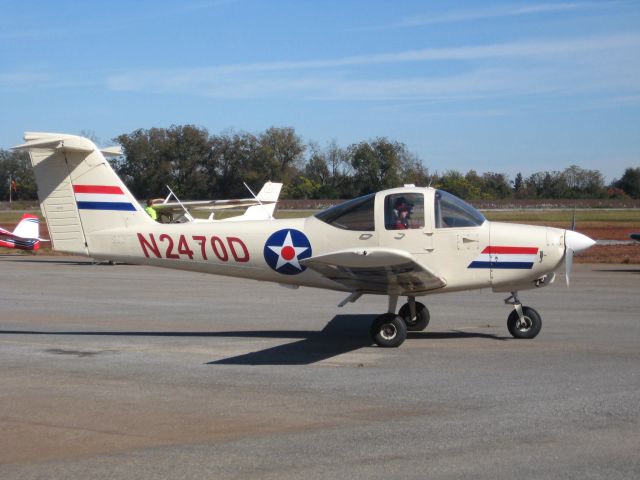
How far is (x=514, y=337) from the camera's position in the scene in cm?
1107

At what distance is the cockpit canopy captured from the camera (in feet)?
34.6

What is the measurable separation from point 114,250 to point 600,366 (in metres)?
6.42

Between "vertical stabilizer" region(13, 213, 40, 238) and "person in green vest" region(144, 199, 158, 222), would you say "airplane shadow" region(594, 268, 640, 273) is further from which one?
"vertical stabilizer" region(13, 213, 40, 238)

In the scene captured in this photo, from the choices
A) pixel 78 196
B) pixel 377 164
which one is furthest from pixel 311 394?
pixel 377 164

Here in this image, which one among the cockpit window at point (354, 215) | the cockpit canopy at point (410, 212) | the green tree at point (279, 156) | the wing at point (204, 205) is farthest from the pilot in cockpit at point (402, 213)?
the green tree at point (279, 156)

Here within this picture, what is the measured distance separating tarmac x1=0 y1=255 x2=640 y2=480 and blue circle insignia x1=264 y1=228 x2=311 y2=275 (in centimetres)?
100

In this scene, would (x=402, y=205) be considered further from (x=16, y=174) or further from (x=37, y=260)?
(x=16, y=174)

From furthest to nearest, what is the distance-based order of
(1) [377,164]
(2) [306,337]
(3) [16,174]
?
1. (3) [16,174]
2. (1) [377,164]
3. (2) [306,337]

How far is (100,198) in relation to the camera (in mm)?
11414

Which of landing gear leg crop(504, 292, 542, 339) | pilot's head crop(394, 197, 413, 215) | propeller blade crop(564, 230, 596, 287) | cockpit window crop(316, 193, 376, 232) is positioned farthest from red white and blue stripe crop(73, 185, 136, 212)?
propeller blade crop(564, 230, 596, 287)

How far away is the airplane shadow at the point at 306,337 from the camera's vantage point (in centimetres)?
985

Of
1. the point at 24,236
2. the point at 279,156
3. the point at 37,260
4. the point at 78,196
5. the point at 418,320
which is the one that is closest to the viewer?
the point at 78,196

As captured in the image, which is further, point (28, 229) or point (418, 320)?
point (28, 229)

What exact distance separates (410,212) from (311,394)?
3.44 metres
